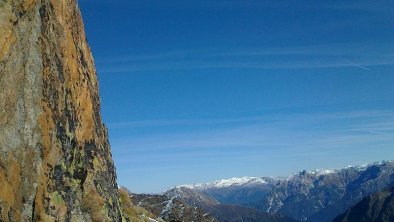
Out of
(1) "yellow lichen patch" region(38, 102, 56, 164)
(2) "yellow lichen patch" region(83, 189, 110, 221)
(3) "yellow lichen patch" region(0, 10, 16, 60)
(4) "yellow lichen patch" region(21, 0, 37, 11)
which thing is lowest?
(2) "yellow lichen patch" region(83, 189, 110, 221)

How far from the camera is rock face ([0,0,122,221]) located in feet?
114

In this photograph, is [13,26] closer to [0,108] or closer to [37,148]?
[0,108]

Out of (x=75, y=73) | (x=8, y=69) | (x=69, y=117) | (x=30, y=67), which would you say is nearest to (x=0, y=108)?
(x=8, y=69)

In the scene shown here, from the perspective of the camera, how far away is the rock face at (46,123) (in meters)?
34.8

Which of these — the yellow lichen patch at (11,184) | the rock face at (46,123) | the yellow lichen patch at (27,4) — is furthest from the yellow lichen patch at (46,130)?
the yellow lichen patch at (27,4)

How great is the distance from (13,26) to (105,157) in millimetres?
24641

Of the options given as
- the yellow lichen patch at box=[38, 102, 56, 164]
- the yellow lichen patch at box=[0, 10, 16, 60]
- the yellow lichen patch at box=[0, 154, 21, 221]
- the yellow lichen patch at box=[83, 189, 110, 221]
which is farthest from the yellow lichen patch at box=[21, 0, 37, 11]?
the yellow lichen patch at box=[83, 189, 110, 221]

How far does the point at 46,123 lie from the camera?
39.2 metres

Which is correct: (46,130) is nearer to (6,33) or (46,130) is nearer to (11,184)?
(11,184)

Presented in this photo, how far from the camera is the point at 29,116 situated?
37.1 meters

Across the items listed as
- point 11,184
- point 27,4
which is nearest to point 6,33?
point 27,4

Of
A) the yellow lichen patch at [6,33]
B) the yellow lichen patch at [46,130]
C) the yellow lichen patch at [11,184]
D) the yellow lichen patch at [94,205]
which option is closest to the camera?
the yellow lichen patch at [11,184]

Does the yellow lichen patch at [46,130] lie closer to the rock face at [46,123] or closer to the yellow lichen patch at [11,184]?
the rock face at [46,123]

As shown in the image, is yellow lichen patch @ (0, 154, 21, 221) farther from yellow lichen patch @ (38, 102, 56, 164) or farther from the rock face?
yellow lichen patch @ (38, 102, 56, 164)
